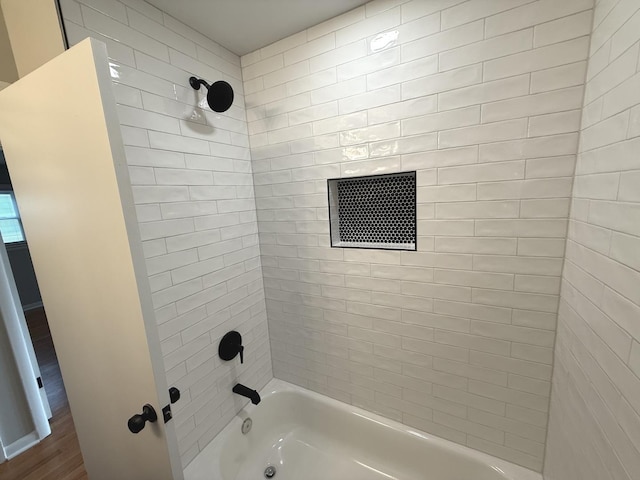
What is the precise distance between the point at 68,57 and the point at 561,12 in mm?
1547

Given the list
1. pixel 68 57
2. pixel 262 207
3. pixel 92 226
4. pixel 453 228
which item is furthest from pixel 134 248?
pixel 453 228

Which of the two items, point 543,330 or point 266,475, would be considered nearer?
point 543,330

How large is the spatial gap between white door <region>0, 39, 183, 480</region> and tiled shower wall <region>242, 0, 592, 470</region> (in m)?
0.86

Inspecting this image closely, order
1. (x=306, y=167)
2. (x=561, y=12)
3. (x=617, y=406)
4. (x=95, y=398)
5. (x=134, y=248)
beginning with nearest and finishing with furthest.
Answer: (x=617, y=406), (x=134, y=248), (x=561, y=12), (x=95, y=398), (x=306, y=167)

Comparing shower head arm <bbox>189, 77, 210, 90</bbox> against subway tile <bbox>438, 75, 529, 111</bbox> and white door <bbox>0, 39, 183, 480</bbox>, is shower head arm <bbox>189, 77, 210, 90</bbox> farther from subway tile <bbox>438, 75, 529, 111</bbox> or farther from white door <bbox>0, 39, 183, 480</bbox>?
subway tile <bbox>438, 75, 529, 111</bbox>

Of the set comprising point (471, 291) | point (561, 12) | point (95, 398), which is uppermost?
point (561, 12)

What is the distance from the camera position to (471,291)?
3.67 feet

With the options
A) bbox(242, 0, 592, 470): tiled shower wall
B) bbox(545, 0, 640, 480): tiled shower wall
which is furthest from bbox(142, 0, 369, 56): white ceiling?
bbox(545, 0, 640, 480): tiled shower wall

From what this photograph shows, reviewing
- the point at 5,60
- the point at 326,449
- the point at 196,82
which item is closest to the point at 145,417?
the point at 326,449

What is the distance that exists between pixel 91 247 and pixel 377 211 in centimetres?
119

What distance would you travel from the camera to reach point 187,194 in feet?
3.89

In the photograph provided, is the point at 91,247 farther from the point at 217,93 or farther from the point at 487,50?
the point at 487,50

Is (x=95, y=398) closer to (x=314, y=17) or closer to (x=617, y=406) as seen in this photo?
(x=617, y=406)

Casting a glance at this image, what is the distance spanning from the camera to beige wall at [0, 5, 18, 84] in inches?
Answer: 39.5
